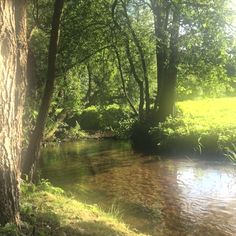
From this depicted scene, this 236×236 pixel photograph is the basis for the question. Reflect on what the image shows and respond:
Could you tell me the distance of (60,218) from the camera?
7949 mm

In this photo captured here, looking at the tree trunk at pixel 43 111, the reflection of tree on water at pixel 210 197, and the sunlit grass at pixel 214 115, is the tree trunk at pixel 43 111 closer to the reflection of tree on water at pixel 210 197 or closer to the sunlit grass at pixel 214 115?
the reflection of tree on water at pixel 210 197

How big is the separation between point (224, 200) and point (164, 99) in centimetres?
1464

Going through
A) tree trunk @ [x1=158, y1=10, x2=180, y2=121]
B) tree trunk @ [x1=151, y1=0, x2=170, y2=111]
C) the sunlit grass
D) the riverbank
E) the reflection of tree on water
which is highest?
tree trunk @ [x1=151, y1=0, x2=170, y2=111]

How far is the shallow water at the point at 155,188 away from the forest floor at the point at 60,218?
141 centimetres

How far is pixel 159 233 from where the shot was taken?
9445 millimetres

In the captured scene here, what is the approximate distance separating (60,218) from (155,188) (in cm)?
621

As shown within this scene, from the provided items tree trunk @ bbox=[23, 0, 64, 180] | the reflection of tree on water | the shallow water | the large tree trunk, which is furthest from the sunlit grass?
the large tree trunk

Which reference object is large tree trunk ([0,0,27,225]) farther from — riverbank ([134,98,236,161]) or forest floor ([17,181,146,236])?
riverbank ([134,98,236,161])

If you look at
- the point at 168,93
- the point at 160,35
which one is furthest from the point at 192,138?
the point at 168,93

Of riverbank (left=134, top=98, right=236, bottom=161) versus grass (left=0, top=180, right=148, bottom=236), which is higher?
riverbank (left=134, top=98, right=236, bottom=161)

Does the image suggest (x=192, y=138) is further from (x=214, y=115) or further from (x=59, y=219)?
(x=59, y=219)

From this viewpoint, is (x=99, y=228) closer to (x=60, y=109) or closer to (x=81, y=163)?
(x=81, y=163)

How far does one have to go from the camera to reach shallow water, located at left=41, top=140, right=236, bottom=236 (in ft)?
33.3

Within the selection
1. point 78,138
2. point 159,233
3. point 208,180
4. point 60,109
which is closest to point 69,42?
point 60,109
